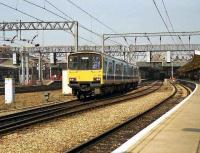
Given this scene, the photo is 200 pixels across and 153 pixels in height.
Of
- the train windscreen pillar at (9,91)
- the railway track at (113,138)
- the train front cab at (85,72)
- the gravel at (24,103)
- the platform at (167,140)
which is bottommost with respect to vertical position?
the gravel at (24,103)

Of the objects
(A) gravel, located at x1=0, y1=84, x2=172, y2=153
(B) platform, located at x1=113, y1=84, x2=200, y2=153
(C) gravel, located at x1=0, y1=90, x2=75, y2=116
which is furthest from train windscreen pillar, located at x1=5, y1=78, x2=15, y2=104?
(B) platform, located at x1=113, y1=84, x2=200, y2=153

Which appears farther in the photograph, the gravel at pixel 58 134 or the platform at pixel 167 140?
the gravel at pixel 58 134

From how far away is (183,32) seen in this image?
64.3m

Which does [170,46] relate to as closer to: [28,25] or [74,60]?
[28,25]

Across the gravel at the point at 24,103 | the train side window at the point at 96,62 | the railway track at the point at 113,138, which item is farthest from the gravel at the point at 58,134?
the train side window at the point at 96,62

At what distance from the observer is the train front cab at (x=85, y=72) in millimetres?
29781

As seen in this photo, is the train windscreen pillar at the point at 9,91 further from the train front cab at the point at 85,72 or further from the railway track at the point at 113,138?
the railway track at the point at 113,138

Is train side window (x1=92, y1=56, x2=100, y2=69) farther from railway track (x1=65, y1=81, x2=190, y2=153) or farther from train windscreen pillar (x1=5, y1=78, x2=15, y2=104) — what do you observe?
railway track (x1=65, y1=81, x2=190, y2=153)

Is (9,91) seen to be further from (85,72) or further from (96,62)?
(96,62)

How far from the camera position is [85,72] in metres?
30.0

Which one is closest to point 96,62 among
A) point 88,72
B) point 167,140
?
point 88,72

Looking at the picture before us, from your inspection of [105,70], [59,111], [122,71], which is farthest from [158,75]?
[59,111]

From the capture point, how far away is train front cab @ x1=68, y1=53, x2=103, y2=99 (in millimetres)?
29781

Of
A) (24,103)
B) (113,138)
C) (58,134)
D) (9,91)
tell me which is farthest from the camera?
(24,103)
